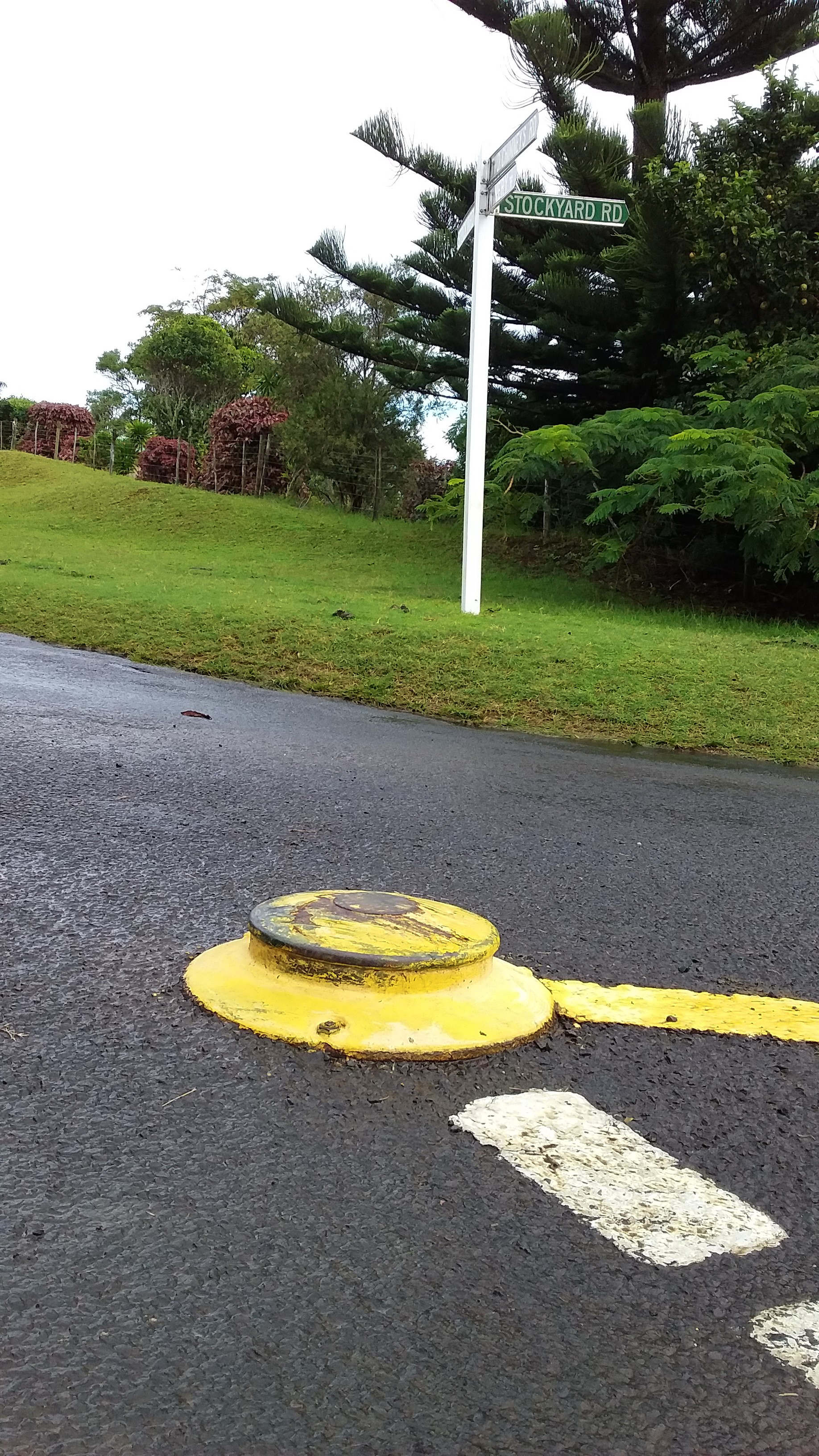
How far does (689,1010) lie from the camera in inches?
90.4

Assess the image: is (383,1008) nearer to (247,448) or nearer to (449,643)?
(449,643)

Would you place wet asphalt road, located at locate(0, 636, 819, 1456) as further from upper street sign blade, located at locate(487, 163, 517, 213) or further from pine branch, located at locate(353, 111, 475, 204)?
pine branch, located at locate(353, 111, 475, 204)

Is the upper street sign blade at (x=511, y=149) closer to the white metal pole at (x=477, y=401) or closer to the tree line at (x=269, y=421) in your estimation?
the white metal pole at (x=477, y=401)

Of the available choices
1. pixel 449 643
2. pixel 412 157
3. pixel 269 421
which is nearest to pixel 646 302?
pixel 412 157

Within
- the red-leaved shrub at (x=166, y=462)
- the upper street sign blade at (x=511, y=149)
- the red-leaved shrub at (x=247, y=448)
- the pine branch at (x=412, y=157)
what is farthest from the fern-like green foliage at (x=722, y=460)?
the red-leaved shrub at (x=166, y=462)

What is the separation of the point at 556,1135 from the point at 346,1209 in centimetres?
38

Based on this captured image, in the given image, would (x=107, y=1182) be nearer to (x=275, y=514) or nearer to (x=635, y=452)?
(x=635, y=452)

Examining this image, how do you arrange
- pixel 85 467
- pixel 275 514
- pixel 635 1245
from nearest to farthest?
pixel 635 1245 → pixel 275 514 → pixel 85 467

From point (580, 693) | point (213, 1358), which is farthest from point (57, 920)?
point (580, 693)

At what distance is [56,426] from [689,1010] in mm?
36199

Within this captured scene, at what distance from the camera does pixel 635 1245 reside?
1437 mm

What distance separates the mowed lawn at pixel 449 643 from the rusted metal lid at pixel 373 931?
14.0 feet

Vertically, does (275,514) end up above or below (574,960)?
above

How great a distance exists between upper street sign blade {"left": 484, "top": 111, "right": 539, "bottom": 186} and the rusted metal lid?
9880 mm
